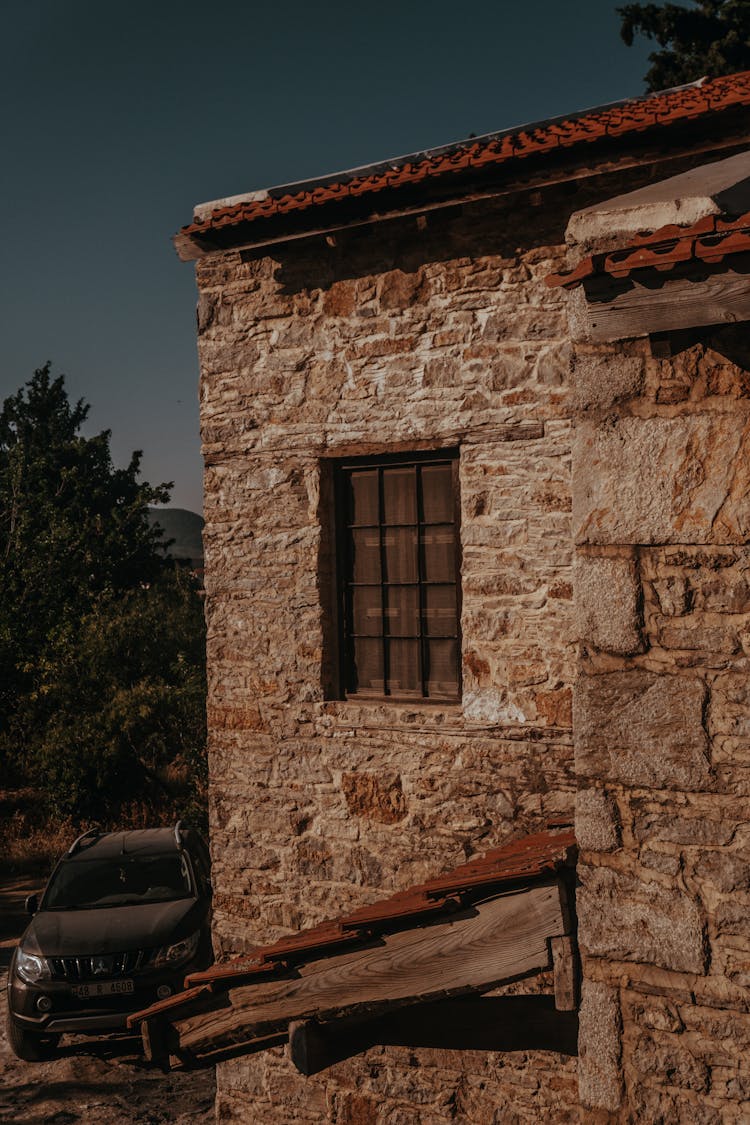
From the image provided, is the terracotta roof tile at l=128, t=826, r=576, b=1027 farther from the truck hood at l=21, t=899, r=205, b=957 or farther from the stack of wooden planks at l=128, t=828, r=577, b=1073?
the truck hood at l=21, t=899, r=205, b=957

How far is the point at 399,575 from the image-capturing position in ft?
20.2

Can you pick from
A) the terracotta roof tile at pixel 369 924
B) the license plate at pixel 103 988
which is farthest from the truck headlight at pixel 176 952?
the terracotta roof tile at pixel 369 924

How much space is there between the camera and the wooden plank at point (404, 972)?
3.51 m

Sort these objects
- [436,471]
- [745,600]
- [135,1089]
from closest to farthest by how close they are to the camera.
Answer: [745,600] → [436,471] → [135,1089]

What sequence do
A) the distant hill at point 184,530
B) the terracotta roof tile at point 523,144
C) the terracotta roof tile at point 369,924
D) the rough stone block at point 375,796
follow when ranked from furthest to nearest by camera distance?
1. the distant hill at point 184,530
2. the rough stone block at point 375,796
3. the terracotta roof tile at point 523,144
4. the terracotta roof tile at point 369,924

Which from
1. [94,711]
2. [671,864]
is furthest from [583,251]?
[94,711]

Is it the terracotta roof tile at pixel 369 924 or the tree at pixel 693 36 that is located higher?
the tree at pixel 693 36

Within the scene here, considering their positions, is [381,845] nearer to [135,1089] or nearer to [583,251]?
[135,1089]

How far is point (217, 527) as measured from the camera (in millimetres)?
6590

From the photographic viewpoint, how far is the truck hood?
7.37 m

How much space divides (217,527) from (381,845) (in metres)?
2.47

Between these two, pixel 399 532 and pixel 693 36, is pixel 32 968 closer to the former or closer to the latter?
pixel 399 532

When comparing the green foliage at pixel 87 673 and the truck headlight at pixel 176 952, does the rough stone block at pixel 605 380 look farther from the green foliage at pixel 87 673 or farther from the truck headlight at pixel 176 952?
the green foliage at pixel 87 673

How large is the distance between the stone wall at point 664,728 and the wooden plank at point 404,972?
1.59ft
